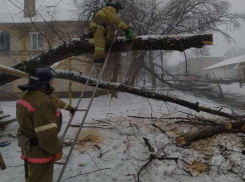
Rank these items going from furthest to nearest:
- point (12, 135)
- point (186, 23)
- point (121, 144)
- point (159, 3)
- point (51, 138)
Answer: point (186, 23)
point (159, 3)
point (12, 135)
point (121, 144)
point (51, 138)

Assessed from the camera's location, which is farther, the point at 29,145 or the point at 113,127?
the point at 113,127

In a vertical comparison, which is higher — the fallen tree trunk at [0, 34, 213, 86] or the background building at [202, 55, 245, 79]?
the background building at [202, 55, 245, 79]

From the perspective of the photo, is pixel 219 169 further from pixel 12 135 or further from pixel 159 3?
pixel 159 3

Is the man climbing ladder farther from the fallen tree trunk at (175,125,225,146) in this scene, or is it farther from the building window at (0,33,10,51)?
the building window at (0,33,10,51)

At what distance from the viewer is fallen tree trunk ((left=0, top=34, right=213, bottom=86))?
11.4 ft

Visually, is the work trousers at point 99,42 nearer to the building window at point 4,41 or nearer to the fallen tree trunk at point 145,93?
the fallen tree trunk at point 145,93

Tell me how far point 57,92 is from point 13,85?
3.19m

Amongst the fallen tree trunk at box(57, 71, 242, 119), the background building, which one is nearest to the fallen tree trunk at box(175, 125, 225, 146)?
the fallen tree trunk at box(57, 71, 242, 119)

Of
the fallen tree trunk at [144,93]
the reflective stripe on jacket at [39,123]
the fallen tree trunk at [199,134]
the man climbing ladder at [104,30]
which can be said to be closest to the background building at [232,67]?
the fallen tree trunk at [144,93]

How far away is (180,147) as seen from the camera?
3623 millimetres

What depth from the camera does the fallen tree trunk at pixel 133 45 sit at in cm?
347

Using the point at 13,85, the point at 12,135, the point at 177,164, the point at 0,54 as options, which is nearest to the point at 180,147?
the point at 177,164

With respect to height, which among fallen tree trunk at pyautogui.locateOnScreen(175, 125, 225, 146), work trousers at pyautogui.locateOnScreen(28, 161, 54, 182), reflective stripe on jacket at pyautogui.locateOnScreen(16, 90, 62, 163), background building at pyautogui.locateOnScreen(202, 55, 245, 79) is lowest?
fallen tree trunk at pyautogui.locateOnScreen(175, 125, 225, 146)

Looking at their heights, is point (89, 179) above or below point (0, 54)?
below
